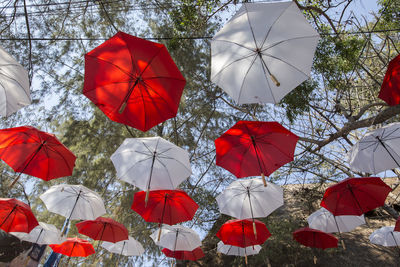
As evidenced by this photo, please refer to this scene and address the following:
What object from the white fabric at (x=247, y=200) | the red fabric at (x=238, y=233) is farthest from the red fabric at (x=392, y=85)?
the red fabric at (x=238, y=233)

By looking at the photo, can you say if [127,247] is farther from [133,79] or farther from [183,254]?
[133,79]

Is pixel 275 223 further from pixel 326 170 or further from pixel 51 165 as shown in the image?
pixel 51 165

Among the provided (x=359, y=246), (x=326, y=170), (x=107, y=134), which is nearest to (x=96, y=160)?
(x=107, y=134)

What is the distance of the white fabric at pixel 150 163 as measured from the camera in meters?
4.92

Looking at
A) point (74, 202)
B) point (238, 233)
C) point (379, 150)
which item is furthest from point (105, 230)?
point (379, 150)

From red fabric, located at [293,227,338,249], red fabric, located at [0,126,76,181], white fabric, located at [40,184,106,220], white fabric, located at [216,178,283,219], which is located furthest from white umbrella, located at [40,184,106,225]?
red fabric, located at [293,227,338,249]

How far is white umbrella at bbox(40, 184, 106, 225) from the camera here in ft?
20.0

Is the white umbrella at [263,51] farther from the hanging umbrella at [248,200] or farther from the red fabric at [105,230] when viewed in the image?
the red fabric at [105,230]

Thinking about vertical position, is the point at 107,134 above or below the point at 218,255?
above

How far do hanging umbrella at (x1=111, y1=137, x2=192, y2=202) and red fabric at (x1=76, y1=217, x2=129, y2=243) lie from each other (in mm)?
1820

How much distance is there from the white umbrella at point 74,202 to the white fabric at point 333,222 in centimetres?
504

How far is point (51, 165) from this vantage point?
5121 millimetres

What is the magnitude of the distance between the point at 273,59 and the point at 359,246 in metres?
7.68

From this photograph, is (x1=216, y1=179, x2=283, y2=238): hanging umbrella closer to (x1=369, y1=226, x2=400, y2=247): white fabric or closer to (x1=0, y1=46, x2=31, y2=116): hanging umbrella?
(x1=369, y1=226, x2=400, y2=247): white fabric
